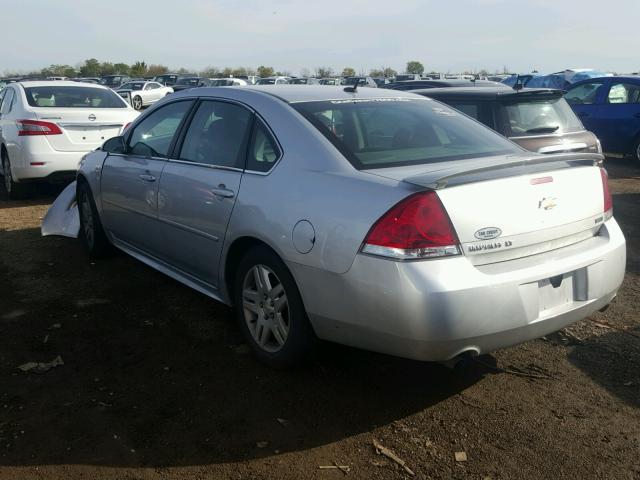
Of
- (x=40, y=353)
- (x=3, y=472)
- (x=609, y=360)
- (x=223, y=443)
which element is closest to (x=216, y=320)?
(x=40, y=353)

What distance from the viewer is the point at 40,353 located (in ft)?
13.3

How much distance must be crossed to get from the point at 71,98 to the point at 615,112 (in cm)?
949

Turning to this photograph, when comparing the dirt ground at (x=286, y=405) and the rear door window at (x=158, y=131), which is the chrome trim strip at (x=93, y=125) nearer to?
the rear door window at (x=158, y=131)

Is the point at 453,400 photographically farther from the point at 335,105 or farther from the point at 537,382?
the point at 335,105

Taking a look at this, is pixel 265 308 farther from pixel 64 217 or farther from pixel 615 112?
pixel 615 112

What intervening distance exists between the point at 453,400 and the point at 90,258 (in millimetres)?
3977

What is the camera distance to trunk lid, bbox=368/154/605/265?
3002mm

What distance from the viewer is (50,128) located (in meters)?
8.58

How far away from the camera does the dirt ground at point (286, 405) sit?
291cm

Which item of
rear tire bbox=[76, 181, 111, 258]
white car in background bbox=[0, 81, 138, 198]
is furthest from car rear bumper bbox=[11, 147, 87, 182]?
rear tire bbox=[76, 181, 111, 258]

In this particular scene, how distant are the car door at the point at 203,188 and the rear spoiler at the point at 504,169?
1281mm

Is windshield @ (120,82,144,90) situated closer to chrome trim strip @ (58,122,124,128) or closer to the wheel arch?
chrome trim strip @ (58,122,124,128)

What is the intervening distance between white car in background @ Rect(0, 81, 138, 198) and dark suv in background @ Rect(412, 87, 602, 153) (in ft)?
15.6

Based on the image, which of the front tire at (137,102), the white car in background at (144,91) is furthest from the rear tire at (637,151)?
the white car in background at (144,91)
